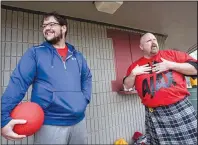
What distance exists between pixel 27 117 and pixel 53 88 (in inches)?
8.7

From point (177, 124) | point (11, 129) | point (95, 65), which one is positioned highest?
point (95, 65)

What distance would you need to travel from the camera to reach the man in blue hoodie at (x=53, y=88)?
983 mm

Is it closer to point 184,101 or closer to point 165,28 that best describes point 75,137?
point 184,101

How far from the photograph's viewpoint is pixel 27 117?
0.85 m

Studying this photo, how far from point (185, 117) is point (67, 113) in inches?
34.7

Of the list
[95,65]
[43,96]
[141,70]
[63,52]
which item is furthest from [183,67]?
[95,65]

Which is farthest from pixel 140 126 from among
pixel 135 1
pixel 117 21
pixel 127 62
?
pixel 135 1

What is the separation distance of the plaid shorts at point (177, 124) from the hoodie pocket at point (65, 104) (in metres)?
0.68

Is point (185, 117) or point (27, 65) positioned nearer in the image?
point (27, 65)

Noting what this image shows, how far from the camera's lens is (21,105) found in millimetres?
890

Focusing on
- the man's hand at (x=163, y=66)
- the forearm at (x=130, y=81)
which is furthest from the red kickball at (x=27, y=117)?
the man's hand at (x=163, y=66)

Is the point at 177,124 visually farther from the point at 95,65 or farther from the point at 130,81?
the point at 95,65

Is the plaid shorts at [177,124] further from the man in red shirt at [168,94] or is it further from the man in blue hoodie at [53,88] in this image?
the man in blue hoodie at [53,88]

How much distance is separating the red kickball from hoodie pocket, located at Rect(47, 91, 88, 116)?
12 centimetres
